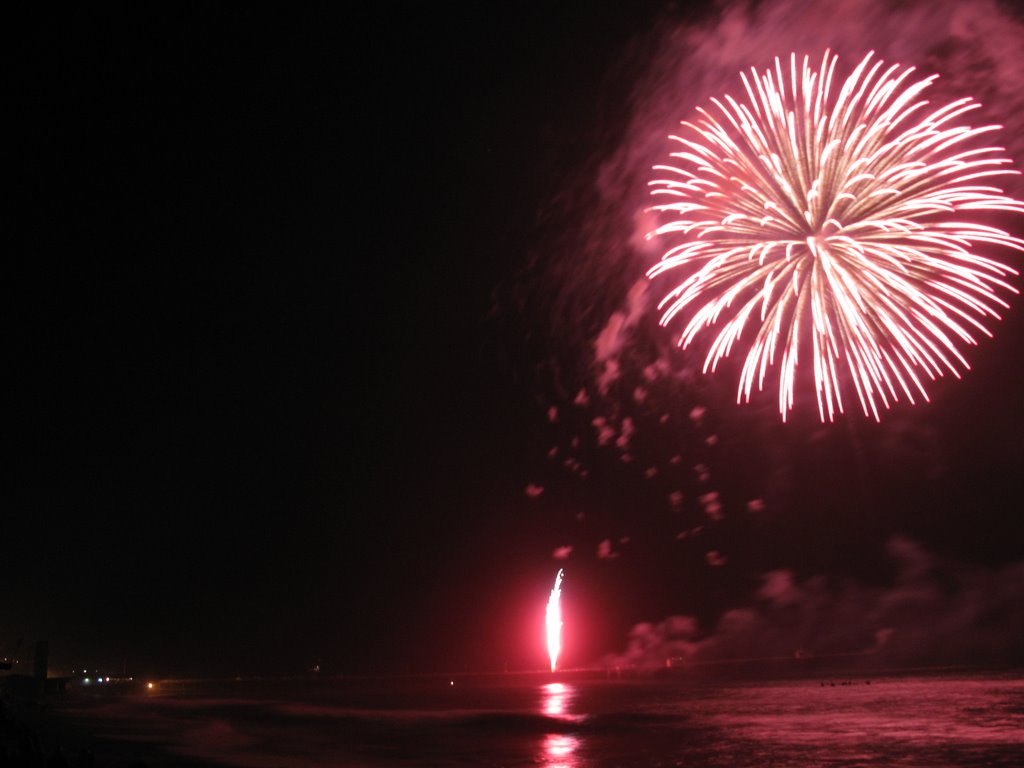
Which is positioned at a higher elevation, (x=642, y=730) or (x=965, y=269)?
(x=965, y=269)

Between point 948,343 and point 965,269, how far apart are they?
2343mm

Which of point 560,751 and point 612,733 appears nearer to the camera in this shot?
point 560,751

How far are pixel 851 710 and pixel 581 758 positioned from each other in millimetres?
24717

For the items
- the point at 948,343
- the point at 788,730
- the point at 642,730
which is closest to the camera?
the point at 948,343

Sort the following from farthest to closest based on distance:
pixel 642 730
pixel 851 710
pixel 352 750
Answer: pixel 851 710 → pixel 642 730 → pixel 352 750

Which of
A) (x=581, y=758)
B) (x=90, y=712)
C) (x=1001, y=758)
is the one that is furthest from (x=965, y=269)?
(x=90, y=712)

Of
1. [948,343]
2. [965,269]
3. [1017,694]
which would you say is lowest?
[1017,694]

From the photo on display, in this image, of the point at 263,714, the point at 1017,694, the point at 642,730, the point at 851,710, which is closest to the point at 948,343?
the point at 642,730

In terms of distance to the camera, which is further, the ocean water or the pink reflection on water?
the pink reflection on water

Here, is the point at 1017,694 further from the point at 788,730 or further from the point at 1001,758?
the point at 1001,758

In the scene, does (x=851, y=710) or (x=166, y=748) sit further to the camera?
(x=851, y=710)

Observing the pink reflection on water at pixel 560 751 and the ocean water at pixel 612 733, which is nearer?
the ocean water at pixel 612 733

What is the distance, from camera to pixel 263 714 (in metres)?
57.8

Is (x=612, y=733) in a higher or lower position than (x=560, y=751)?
lower
